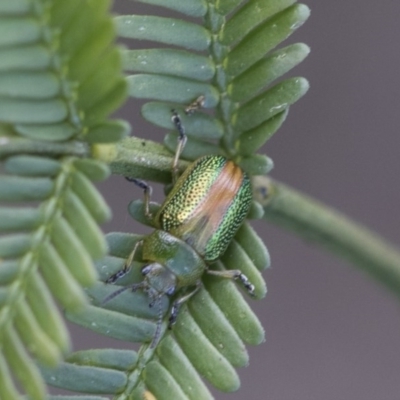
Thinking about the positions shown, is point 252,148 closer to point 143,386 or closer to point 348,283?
point 143,386

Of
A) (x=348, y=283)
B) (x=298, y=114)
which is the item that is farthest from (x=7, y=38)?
(x=348, y=283)

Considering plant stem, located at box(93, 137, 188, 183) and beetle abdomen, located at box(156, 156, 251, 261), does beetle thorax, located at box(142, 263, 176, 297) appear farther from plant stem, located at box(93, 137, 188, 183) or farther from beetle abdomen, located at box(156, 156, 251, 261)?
plant stem, located at box(93, 137, 188, 183)

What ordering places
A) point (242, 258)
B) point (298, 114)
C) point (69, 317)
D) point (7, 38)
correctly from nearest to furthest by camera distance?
point (7, 38) < point (69, 317) < point (242, 258) < point (298, 114)

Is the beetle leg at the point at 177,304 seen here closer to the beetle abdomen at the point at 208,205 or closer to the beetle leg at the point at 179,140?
the beetle abdomen at the point at 208,205

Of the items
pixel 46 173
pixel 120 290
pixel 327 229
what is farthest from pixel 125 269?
pixel 327 229

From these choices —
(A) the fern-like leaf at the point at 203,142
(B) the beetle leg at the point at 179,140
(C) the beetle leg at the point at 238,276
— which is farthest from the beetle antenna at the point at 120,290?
(B) the beetle leg at the point at 179,140

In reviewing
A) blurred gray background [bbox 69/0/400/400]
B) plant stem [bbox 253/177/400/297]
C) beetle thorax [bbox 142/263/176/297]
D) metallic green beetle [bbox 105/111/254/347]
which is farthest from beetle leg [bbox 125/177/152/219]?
blurred gray background [bbox 69/0/400/400]
